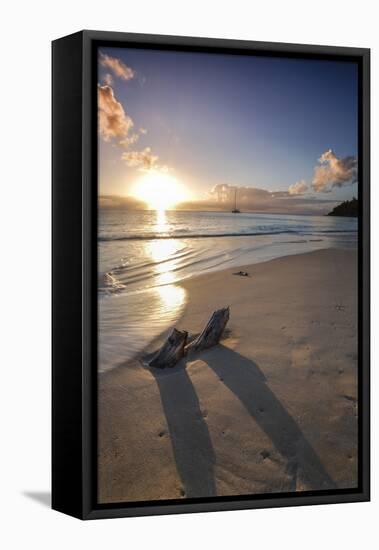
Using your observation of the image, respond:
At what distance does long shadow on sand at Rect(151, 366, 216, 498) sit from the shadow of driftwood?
0.96 meters

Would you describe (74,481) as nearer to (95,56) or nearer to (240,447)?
(240,447)

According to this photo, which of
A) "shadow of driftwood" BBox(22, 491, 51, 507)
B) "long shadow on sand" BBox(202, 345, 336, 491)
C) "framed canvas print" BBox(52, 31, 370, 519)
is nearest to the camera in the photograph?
"framed canvas print" BBox(52, 31, 370, 519)

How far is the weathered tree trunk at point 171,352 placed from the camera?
709 centimetres

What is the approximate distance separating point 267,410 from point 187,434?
548mm

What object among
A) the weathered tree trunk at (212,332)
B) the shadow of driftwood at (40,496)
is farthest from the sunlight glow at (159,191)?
the shadow of driftwood at (40,496)

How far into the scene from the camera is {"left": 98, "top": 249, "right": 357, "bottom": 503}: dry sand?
23.0 feet

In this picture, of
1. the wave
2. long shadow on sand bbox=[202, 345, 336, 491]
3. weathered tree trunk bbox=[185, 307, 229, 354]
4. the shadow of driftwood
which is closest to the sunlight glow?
the wave

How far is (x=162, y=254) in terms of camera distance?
7.14 metres

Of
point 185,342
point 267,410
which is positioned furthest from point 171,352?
point 267,410

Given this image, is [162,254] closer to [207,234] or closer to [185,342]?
[207,234]

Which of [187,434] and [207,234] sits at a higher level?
[207,234]

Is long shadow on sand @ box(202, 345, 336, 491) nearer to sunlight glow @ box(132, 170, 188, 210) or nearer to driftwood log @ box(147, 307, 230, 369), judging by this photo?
driftwood log @ box(147, 307, 230, 369)

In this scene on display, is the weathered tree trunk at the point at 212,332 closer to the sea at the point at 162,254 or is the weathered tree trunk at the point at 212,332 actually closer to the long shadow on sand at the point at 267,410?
the long shadow on sand at the point at 267,410

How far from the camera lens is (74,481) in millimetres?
7012
